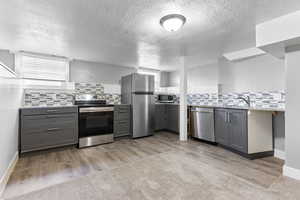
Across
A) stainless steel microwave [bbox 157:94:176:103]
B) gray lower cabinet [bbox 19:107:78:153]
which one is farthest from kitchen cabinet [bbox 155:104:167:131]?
gray lower cabinet [bbox 19:107:78:153]

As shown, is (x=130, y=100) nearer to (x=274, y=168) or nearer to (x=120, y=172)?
(x=120, y=172)

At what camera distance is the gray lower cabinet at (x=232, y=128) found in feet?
8.68

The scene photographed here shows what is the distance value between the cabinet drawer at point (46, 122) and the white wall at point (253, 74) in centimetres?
394

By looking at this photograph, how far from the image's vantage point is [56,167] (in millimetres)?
2281

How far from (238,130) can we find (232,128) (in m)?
0.13

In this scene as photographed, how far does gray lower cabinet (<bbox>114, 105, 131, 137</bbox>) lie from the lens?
12.5 feet

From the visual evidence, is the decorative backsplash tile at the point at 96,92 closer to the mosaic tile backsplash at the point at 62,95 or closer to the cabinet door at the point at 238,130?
the mosaic tile backsplash at the point at 62,95

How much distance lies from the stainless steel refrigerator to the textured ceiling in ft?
2.90

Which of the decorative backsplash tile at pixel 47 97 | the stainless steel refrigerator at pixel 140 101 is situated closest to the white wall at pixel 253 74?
the stainless steel refrigerator at pixel 140 101

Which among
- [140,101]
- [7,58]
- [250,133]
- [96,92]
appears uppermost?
[7,58]

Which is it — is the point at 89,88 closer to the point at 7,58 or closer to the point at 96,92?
the point at 96,92

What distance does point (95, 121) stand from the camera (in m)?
3.46

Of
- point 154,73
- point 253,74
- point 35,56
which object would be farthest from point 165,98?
point 35,56

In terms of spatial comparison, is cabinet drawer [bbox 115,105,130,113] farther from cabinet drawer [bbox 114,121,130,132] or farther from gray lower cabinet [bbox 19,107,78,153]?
gray lower cabinet [bbox 19,107,78,153]
